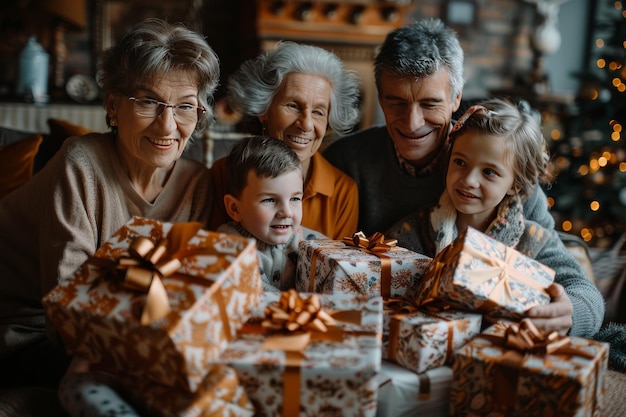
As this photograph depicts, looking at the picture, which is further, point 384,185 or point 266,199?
point 384,185

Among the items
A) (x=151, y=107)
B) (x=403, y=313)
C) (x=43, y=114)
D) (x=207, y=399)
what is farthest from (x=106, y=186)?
(x=43, y=114)

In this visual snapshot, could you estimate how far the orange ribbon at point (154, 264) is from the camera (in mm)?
1097

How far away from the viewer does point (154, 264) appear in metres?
1.17

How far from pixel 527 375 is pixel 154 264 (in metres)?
0.76

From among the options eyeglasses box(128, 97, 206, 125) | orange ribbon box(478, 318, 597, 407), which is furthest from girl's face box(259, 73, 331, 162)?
orange ribbon box(478, 318, 597, 407)

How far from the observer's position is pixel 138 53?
157 cm

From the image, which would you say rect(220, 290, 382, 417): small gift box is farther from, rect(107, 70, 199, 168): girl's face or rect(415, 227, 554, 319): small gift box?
rect(107, 70, 199, 168): girl's face

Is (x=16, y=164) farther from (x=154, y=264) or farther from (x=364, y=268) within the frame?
(x=364, y=268)

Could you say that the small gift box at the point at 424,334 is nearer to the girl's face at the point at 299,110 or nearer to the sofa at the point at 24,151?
the girl's face at the point at 299,110

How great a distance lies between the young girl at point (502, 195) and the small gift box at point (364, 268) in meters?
0.25

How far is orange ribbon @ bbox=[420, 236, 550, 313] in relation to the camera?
52.1 inches

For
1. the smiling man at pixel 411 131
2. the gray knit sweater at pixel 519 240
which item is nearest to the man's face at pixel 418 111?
the smiling man at pixel 411 131

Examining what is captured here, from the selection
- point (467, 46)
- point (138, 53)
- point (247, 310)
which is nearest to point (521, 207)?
point (247, 310)

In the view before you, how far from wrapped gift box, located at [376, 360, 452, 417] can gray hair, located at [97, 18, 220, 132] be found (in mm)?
926
